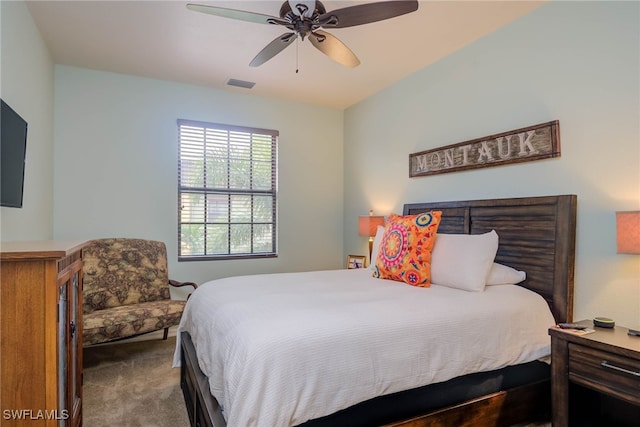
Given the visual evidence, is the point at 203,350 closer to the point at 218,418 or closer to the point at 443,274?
the point at 218,418

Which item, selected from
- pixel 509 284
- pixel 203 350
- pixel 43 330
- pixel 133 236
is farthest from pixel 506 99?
pixel 133 236

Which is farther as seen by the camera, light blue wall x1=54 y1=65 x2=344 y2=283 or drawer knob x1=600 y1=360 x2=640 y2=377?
light blue wall x1=54 y1=65 x2=344 y2=283

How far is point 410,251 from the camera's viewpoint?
2.64m

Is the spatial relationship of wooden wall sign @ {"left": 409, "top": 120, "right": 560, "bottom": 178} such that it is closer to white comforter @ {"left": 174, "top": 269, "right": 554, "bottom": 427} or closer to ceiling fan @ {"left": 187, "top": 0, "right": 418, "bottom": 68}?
white comforter @ {"left": 174, "top": 269, "right": 554, "bottom": 427}

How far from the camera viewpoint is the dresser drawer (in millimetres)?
1604

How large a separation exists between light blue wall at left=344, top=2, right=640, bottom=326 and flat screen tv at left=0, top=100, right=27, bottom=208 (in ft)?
10.3

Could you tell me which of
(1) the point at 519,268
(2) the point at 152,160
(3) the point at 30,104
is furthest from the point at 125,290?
(1) the point at 519,268

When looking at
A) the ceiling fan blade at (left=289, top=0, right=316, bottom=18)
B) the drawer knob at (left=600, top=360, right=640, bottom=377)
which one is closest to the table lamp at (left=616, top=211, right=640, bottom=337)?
the drawer knob at (left=600, top=360, right=640, bottom=377)

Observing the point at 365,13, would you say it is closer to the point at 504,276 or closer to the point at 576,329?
the point at 504,276

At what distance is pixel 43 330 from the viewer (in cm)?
125

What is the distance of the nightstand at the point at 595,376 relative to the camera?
1.63 metres

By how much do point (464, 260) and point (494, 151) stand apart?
3.26 ft

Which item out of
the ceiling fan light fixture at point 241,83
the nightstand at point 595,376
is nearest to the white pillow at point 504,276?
the nightstand at point 595,376

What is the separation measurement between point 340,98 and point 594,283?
3.25 meters
